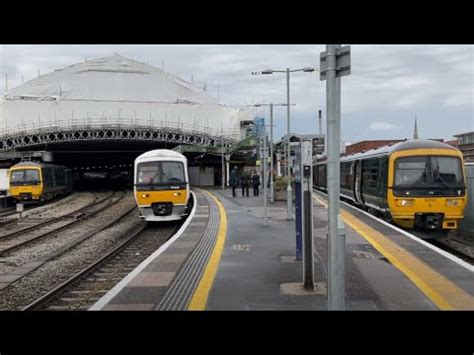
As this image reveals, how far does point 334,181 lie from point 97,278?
23.8 feet

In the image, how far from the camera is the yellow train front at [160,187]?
20.5 metres

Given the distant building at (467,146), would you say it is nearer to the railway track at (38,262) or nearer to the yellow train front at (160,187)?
the yellow train front at (160,187)

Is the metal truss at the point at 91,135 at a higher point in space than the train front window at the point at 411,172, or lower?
higher

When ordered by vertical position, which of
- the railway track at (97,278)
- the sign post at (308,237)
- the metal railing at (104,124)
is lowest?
the railway track at (97,278)

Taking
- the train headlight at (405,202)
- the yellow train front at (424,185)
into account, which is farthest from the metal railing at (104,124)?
the train headlight at (405,202)

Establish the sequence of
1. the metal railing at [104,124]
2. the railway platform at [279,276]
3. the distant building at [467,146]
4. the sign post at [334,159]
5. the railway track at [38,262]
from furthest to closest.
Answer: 1. the metal railing at [104,124]
2. the distant building at [467,146]
3. the railway track at [38,262]
4. the railway platform at [279,276]
5. the sign post at [334,159]

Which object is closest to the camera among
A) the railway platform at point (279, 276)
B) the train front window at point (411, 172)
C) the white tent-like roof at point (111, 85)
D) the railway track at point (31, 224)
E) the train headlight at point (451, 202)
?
the railway platform at point (279, 276)

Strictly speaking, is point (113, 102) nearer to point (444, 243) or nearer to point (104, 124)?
point (104, 124)

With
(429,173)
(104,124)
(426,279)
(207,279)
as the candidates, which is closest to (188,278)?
(207,279)

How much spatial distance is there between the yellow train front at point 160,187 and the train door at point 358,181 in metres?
6.89
